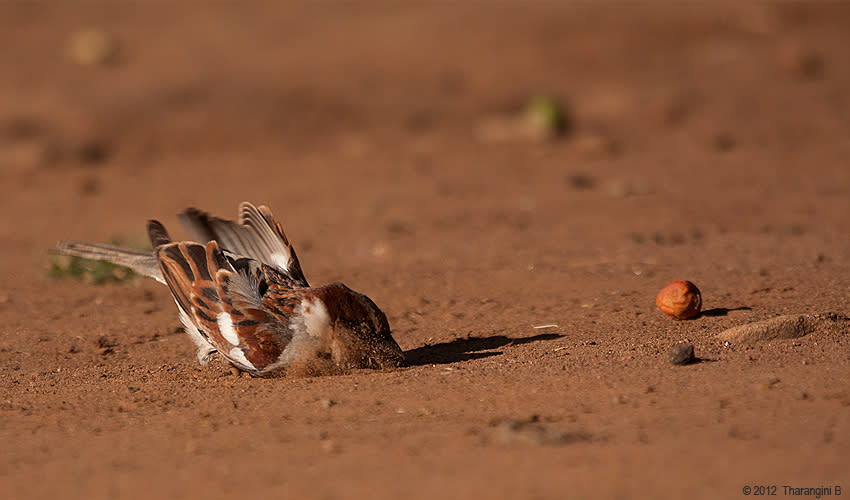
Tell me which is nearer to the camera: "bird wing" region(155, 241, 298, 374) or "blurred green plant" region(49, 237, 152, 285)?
"bird wing" region(155, 241, 298, 374)

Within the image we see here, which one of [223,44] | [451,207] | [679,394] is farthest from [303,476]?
[223,44]

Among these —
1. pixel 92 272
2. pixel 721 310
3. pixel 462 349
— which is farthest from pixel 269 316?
pixel 92 272

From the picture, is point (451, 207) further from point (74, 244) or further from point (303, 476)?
point (303, 476)

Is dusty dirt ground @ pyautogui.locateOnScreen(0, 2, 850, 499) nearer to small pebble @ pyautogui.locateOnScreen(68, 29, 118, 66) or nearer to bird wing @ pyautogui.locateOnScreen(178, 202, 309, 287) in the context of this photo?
small pebble @ pyautogui.locateOnScreen(68, 29, 118, 66)

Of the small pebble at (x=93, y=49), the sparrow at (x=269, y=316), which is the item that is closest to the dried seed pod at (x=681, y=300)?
the sparrow at (x=269, y=316)

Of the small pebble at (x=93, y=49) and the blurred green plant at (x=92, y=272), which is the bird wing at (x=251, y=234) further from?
the small pebble at (x=93, y=49)

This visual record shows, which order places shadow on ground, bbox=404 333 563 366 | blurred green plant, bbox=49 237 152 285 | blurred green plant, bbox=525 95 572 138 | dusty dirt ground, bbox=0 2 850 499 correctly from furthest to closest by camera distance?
blurred green plant, bbox=525 95 572 138
blurred green plant, bbox=49 237 152 285
shadow on ground, bbox=404 333 563 366
dusty dirt ground, bbox=0 2 850 499

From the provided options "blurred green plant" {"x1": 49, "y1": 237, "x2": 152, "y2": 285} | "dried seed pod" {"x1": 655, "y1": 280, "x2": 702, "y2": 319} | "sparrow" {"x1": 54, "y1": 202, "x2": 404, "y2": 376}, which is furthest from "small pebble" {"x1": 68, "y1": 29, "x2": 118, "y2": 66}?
"dried seed pod" {"x1": 655, "y1": 280, "x2": 702, "y2": 319}
